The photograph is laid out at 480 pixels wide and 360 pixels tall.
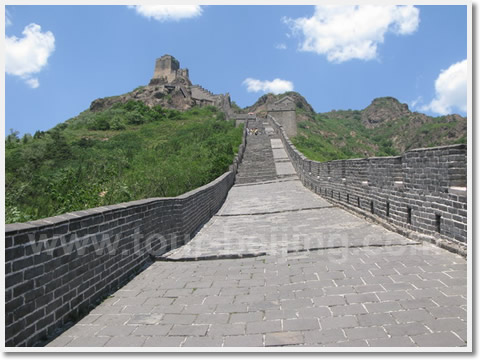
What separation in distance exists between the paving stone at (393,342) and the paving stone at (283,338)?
58cm

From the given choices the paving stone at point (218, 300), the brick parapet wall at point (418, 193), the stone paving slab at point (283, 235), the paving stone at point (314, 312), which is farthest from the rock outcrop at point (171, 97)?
the paving stone at point (314, 312)

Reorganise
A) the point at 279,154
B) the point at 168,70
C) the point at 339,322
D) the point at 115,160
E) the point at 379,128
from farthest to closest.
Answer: the point at 379,128 → the point at 168,70 → the point at 279,154 → the point at 115,160 → the point at 339,322

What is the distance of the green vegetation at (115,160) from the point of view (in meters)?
10.6

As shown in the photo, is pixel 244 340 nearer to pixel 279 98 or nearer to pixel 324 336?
pixel 324 336

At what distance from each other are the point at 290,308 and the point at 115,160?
906 inches

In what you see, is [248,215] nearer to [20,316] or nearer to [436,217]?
[436,217]

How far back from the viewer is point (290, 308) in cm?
382

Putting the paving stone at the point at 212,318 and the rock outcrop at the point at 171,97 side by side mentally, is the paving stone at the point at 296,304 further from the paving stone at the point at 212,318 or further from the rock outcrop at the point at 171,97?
the rock outcrop at the point at 171,97

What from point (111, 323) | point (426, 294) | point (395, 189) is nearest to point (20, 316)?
point (111, 323)

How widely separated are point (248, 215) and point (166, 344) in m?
8.14

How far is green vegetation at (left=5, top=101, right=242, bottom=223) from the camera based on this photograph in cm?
1056

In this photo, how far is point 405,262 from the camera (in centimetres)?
510

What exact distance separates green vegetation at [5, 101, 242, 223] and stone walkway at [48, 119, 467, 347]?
3.99 m

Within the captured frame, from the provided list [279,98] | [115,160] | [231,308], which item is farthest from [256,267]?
[279,98]
